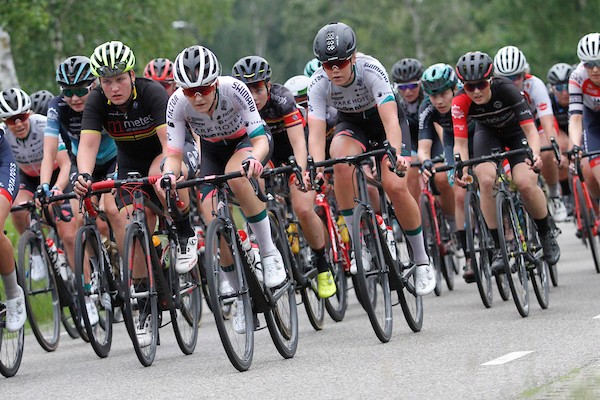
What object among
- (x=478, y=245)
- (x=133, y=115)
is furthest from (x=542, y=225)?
(x=133, y=115)

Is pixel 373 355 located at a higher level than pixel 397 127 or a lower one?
lower

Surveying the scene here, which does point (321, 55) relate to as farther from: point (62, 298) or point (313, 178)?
Result: point (62, 298)

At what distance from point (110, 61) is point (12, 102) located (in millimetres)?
2584

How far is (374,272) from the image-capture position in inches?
380

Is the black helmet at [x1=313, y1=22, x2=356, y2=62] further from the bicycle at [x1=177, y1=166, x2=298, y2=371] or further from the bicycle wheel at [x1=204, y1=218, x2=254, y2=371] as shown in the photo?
the bicycle wheel at [x1=204, y1=218, x2=254, y2=371]

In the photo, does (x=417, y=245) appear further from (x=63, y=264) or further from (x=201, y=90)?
(x=63, y=264)

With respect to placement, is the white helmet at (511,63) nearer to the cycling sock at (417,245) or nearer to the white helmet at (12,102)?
the cycling sock at (417,245)

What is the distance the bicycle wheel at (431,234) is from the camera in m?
13.7

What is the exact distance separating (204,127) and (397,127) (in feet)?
4.99

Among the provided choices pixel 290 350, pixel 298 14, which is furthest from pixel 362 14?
pixel 290 350

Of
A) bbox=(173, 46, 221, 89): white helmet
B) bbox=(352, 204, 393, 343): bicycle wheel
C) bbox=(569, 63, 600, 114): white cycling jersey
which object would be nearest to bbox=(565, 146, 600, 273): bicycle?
bbox=(569, 63, 600, 114): white cycling jersey

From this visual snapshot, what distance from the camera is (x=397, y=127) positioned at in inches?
393

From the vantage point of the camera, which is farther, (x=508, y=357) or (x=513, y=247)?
(x=513, y=247)

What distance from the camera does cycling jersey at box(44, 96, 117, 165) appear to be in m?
11.8
